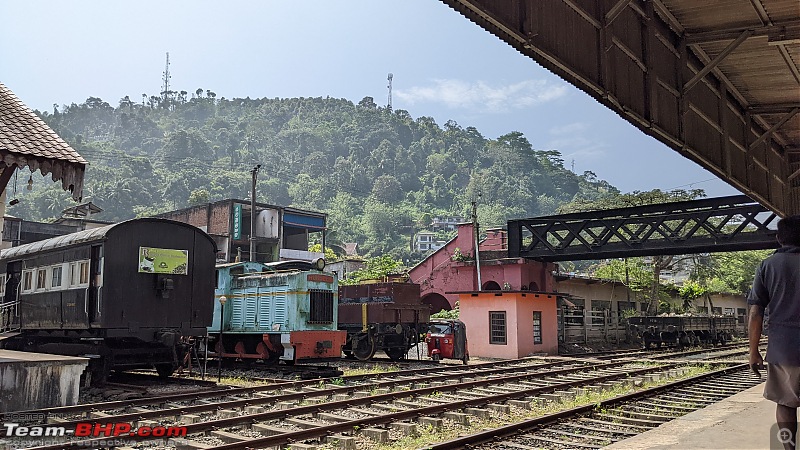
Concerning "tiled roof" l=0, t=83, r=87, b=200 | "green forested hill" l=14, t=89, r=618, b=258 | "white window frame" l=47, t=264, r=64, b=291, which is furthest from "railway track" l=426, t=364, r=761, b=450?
"green forested hill" l=14, t=89, r=618, b=258

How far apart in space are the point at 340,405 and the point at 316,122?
594 feet

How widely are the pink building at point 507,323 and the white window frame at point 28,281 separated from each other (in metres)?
15.9

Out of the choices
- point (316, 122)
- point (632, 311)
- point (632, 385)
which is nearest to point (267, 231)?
point (632, 311)

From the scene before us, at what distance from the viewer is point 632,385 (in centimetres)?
1344

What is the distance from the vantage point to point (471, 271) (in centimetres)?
3222

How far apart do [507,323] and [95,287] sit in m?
16.5

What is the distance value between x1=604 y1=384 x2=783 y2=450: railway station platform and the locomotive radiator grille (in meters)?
9.98

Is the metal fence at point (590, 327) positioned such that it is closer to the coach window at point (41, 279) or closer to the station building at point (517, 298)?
the station building at point (517, 298)

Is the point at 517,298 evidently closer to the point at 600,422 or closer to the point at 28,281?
the point at 600,422

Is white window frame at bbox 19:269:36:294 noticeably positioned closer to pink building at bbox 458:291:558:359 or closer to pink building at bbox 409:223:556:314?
pink building at bbox 458:291:558:359

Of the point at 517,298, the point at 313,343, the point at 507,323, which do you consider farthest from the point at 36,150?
the point at 507,323

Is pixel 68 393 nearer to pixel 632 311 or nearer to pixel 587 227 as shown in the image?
pixel 587 227

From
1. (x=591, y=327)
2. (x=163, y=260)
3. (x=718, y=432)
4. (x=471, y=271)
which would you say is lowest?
(x=718, y=432)

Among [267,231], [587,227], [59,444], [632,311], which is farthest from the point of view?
[267,231]
